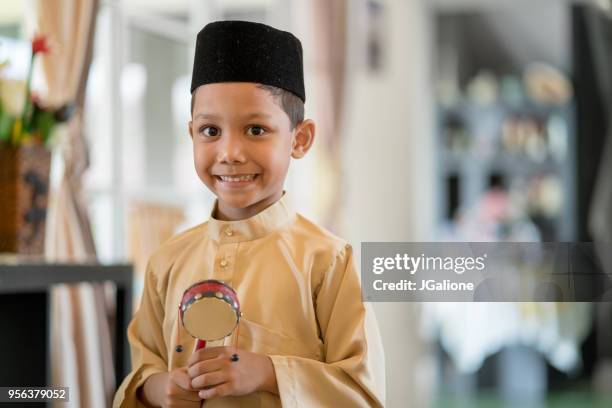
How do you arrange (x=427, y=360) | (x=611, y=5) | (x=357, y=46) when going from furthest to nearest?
(x=427, y=360)
(x=357, y=46)
(x=611, y=5)

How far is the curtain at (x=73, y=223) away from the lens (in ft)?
6.03

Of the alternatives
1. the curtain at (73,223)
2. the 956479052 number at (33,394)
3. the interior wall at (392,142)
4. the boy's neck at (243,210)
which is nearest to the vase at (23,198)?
the curtain at (73,223)

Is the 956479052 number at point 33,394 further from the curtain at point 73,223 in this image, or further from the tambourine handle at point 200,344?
the curtain at point 73,223

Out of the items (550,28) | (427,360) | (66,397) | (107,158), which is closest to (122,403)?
(66,397)

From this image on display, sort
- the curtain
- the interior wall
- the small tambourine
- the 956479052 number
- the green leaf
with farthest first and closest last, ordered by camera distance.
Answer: the interior wall, the curtain, the green leaf, the 956479052 number, the small tambourine

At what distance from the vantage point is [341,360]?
62 centimetres

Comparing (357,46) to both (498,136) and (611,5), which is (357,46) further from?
(611,5)

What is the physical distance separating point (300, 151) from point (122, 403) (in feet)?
0.76

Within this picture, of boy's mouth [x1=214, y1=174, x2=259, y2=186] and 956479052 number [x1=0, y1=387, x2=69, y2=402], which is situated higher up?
boy's mouth [x1=214, y1=174, x2=259, y2=186]

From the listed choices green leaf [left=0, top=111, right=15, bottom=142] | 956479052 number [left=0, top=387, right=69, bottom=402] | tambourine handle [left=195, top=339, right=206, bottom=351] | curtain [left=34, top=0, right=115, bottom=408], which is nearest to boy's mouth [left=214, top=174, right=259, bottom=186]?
tambourine handle [left=195, top=339, right=206, bottom=351]

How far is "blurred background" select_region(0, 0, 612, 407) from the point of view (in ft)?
6.10

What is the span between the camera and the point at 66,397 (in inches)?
27.3

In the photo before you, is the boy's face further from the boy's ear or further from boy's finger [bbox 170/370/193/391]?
boy's finger [bbox 170/370/193/391]

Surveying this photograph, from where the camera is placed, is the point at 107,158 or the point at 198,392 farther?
the point at 107,158
